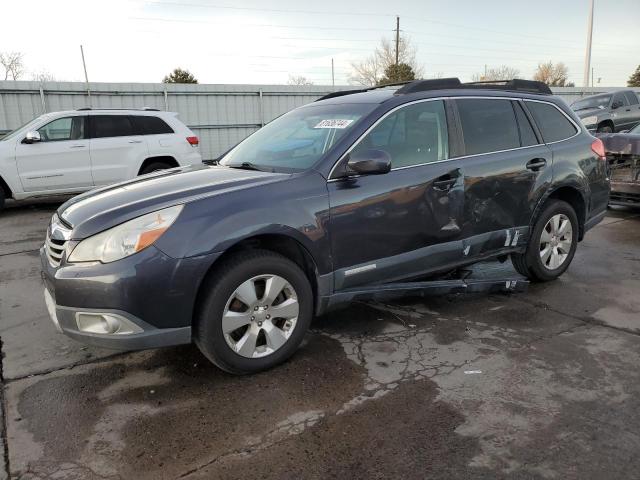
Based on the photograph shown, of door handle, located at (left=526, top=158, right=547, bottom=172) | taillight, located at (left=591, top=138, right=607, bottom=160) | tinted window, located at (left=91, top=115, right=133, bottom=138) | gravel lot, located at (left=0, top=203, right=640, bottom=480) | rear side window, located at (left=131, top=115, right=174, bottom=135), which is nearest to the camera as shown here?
gravel lot, located at (left=0, top=203, right=640, bottom=480)

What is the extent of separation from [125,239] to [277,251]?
3.13ft

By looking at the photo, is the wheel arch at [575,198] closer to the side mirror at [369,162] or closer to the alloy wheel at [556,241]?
the alloy wheel at [556,241]

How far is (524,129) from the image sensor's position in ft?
15.5

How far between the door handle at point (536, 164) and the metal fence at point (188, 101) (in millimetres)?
13790

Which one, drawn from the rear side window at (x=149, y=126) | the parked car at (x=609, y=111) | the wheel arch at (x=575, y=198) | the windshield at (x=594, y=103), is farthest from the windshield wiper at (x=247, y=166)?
the windshield at (x=594, y=103)

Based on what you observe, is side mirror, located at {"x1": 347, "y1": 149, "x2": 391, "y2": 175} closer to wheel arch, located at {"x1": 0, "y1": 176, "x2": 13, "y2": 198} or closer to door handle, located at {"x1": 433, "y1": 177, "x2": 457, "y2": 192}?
door handle, located at {"x1": 433, "y1": 177, "x2": 457, "y2": 192}

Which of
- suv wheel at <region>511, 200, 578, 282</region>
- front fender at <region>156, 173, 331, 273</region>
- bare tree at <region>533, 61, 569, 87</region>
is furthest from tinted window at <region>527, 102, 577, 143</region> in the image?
bare tree at <region>533, 61, 569, 87</region>

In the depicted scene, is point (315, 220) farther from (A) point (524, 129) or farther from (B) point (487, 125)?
(A) point (524, 129)

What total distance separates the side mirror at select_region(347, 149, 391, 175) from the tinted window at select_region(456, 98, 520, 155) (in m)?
1.05

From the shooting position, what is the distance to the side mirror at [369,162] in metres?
3.47

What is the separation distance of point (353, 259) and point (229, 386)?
46.1 inches

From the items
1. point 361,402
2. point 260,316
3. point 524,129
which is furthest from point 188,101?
point 361,402

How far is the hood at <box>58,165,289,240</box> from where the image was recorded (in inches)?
121

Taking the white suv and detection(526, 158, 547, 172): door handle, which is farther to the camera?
the white suv
